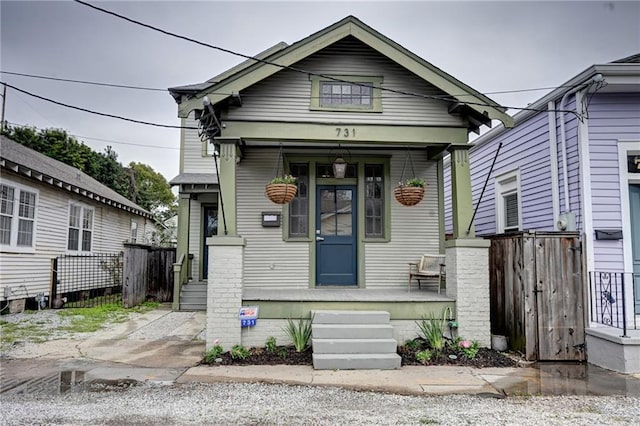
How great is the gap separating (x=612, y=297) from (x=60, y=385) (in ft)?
22.2

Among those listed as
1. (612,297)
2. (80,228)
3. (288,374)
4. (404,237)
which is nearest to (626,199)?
(612,297)

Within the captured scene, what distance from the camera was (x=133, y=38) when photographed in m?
8.92

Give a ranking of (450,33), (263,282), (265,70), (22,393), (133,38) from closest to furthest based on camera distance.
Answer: (22,393), (265,70), (263,282), (133,38), (450,33)

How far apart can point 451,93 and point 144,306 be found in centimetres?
851

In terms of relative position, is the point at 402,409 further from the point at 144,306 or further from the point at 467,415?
the point at 144,306

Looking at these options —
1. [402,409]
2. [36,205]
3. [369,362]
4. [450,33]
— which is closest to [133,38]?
[36,205]

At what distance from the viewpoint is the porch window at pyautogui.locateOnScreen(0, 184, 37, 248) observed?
28.5 ft

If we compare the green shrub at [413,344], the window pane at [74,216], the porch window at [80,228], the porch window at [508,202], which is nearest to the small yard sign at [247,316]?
the green shrub at [413,344]

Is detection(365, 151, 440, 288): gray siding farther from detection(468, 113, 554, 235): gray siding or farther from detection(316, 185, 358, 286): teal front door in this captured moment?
Answer: detection(468, 113, 554, 235): gray siding

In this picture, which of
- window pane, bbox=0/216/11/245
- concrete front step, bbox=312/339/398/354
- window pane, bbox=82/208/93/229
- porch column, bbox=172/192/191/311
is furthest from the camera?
window pane, bbox=82/208/93/229

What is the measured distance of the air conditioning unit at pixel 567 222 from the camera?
5723 millimetres

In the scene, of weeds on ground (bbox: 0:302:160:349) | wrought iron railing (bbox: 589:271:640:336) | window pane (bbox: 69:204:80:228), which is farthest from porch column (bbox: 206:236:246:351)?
window pane (bbox: 69:204:80:228)

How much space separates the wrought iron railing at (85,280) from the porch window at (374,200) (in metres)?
7.30

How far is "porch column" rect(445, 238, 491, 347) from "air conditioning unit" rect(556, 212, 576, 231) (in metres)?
1.07
